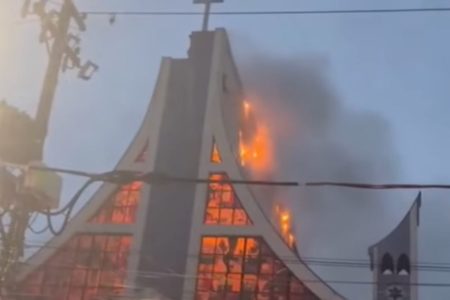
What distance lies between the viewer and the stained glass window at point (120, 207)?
127ft

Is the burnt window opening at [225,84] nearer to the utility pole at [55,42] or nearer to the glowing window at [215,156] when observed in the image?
the glowing window at [215,156]

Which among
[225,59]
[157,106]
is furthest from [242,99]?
[157,106]

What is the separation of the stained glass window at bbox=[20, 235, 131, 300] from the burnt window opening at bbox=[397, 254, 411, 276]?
1401cm

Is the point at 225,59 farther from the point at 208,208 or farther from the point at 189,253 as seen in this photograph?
the point at 189,253

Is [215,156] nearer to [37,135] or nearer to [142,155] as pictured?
[142,155]

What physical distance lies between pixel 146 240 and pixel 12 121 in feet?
87.1

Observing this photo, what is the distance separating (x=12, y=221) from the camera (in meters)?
12.0

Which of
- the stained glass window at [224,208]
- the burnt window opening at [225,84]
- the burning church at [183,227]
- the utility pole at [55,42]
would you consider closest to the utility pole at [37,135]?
the utility pole at [55,42]

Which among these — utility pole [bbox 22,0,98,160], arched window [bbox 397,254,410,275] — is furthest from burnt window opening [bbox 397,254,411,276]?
utility pole [bbox 22,0,98,160]

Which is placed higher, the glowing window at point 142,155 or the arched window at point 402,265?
the glowing window at point 142,155

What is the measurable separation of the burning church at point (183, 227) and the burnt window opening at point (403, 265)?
3.45 meters

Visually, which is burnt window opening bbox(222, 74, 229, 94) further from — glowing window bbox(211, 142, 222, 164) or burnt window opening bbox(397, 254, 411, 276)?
burnt window opening bbox(397, 254, 411, 276)

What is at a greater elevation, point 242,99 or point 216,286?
point 242,99

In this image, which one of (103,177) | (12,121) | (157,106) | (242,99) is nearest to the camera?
(103,177)
